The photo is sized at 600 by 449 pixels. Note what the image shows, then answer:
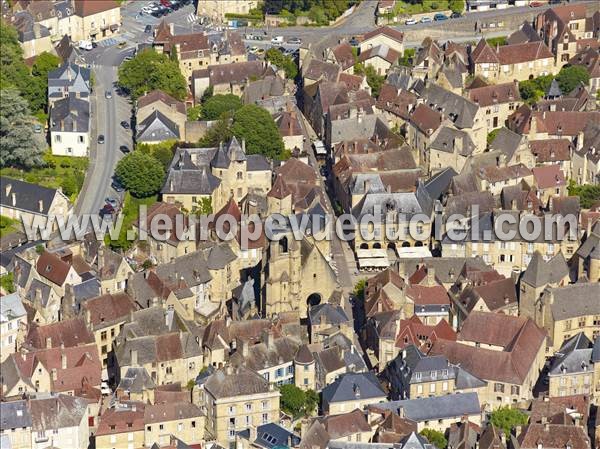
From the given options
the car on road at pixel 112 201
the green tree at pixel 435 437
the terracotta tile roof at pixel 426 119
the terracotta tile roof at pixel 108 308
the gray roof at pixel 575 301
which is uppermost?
the terracotta tile roof at pixel 426 119

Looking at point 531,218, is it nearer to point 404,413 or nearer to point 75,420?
point 404,413

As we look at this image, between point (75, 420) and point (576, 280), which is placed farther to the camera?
point (576, 280)

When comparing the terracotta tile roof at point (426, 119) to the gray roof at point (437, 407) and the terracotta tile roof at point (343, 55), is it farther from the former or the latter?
the gray roof at point (437, 407)

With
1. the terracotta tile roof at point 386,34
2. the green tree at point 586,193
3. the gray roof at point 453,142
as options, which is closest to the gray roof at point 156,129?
the gray roof at point 453,142

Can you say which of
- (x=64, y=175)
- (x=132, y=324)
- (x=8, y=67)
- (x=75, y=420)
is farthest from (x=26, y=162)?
(x=75, y=420)

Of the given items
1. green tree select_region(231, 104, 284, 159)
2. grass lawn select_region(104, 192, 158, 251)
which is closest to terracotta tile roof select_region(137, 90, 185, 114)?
green tree select_region(231, 104, 284, 159)

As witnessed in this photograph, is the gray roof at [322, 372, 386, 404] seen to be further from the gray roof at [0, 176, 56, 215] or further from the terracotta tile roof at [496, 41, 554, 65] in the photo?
the terracotta tile roof at [496, 41, 554, 65]

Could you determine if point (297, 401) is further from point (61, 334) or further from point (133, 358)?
Result: point (61, 334)
